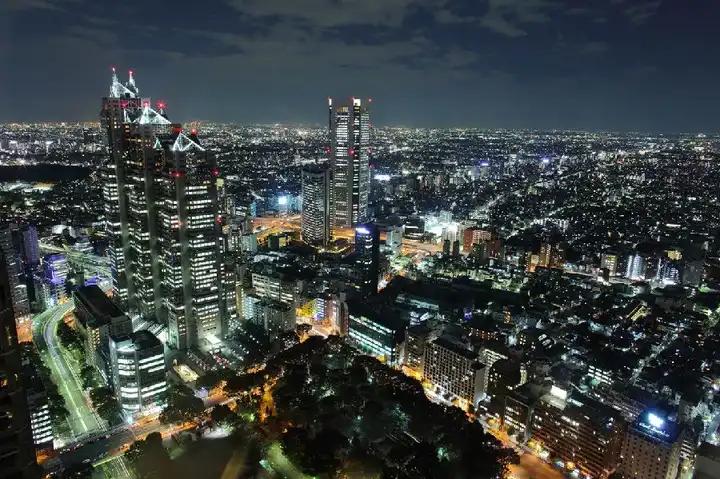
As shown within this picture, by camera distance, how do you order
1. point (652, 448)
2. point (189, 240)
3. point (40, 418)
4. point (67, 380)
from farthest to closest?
point (189, 240)
point (67, 380)
point (40, 418)
point (652, 448)

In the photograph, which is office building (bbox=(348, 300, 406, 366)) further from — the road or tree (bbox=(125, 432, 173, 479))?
the road

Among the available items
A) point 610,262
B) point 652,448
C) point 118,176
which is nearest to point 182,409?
point 118,176

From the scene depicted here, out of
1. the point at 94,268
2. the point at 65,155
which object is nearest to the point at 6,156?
the point at 65,155

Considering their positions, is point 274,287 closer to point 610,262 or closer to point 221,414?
point 221,414

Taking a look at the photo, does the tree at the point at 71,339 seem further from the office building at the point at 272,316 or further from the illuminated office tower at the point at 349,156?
the illuminated office tower at the point at 349,156

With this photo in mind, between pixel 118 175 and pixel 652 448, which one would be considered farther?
pixel 118 175

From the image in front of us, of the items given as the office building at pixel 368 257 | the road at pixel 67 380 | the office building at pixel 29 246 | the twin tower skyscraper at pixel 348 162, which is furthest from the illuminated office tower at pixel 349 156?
the road at pixel 67 380

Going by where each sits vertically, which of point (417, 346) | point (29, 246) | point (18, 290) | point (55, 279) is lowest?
point (417, 346)

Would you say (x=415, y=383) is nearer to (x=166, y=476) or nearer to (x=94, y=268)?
(x=166, y=476)
